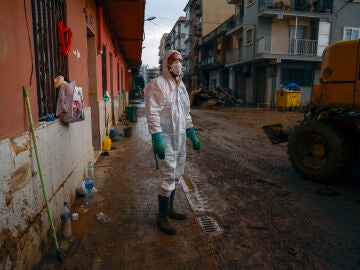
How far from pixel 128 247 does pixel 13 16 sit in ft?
7.23

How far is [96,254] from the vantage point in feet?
8.93

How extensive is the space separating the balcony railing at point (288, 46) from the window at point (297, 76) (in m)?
1.34

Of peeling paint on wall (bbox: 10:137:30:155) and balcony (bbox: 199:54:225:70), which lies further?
balcony (bbox: 199:54:225:70)

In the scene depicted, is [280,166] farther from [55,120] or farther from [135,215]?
[55,120]

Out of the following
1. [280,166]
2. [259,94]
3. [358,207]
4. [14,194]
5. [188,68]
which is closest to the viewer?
[14,194]

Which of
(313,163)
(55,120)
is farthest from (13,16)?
(313,163)

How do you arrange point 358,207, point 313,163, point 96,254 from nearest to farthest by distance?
point 96,254, point 358,207, point 313,163

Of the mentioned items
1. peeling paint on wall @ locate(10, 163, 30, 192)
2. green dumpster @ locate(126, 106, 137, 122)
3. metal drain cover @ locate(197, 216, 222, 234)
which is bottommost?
A: metal drain cover @ locate(197, 216, 222, 234)

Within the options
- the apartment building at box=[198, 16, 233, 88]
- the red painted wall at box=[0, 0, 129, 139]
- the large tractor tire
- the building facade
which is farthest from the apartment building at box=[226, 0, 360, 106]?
the red painted wall at box=[0, 0, 129, 139]

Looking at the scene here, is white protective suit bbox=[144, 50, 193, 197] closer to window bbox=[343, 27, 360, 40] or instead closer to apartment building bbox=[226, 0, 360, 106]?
apartment building bbox=[226, 0, 360, 106]

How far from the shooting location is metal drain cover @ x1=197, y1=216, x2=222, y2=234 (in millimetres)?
3195

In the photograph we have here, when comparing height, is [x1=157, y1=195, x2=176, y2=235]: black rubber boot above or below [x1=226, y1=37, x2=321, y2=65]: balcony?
below

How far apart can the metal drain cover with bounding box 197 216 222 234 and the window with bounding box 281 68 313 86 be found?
2095cm

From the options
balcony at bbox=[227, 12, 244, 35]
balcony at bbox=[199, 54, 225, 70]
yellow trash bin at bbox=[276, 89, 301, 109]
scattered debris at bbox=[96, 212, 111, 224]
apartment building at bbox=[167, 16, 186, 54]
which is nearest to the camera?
scattered debris at bbox=[96, 212, 111, 224]
